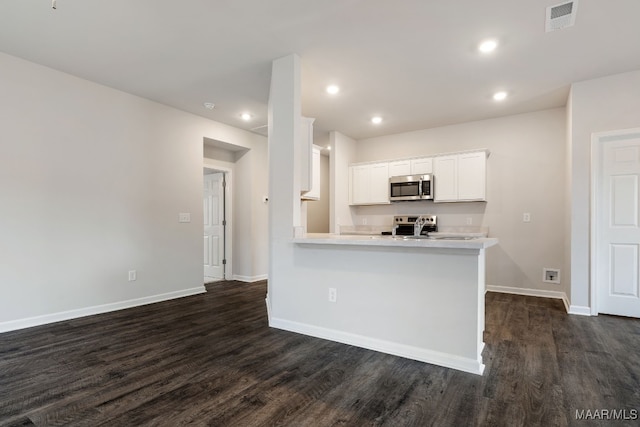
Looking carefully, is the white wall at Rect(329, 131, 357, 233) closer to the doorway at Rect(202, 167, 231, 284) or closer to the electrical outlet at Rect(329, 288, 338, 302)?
the doorway at Rect(202, 167, 231, 284)

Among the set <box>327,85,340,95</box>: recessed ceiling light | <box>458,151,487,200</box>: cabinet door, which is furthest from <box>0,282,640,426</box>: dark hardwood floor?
<box>327,85,340,95</box>: recessed ceiling light

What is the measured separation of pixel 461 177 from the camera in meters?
5.00

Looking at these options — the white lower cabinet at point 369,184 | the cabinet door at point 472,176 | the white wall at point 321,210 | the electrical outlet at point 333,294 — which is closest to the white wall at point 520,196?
the cabinet door at point 472,176

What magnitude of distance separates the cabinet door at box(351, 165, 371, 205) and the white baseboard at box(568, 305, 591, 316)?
331 cm

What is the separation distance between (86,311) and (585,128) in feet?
20.4

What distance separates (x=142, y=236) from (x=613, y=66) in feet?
19.5

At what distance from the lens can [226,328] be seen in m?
3.21

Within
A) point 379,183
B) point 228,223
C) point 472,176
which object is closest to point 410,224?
point 379,183

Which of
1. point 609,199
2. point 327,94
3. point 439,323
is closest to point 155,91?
point 327,94

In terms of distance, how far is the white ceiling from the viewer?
2.49 metres

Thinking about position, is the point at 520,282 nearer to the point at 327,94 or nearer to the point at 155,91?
the point at 327,94

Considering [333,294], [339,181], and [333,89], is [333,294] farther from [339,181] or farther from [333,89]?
[339,181]

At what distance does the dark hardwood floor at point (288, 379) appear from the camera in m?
1.75

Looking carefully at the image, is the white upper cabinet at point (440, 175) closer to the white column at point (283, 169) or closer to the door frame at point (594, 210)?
the door frame at point (594, 210)
